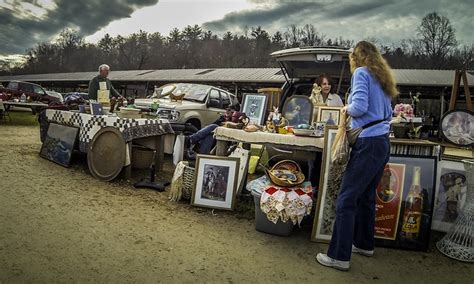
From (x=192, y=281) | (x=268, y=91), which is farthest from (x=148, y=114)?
(x=192, y=281)

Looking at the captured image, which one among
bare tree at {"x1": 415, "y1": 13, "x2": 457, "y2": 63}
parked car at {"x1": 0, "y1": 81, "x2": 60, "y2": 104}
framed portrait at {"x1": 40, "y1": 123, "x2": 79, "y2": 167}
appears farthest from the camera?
bare tree at {"x1": 415, "y1": 13, "x2": 457, "y2": 63}

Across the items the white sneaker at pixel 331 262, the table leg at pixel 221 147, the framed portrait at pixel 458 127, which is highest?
the framed portrait at pixel 458 127

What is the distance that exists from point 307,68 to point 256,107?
1265 mm

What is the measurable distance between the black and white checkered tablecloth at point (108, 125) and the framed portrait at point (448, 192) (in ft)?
13.5

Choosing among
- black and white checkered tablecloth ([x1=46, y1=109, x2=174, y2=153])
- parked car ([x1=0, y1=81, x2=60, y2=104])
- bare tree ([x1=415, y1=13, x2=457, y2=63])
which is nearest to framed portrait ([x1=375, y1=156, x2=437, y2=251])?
black and white checkered tablecloth ([x1=46, y1=109, x2=174, y2=153])

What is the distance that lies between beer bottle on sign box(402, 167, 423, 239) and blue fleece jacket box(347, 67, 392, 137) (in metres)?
1.06

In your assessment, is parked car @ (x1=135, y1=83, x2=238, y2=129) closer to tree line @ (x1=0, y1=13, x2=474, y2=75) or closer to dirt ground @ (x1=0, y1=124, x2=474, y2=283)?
dirt ground @ (x1=0, y1=124, x2=474, y2=283)

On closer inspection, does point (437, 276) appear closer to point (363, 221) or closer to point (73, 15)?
point (363, 221)

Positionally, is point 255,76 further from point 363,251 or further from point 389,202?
point 363,251

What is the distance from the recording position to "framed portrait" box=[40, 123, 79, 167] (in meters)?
5.45

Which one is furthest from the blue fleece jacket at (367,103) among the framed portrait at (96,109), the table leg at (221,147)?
the framed portrait at (96,109)

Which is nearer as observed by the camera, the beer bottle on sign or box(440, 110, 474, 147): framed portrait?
the beer bottle on sign

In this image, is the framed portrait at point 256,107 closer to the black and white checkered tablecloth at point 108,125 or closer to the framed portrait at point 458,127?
the black and white checkered tablecloth at point 108,125

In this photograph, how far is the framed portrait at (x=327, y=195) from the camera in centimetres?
336
